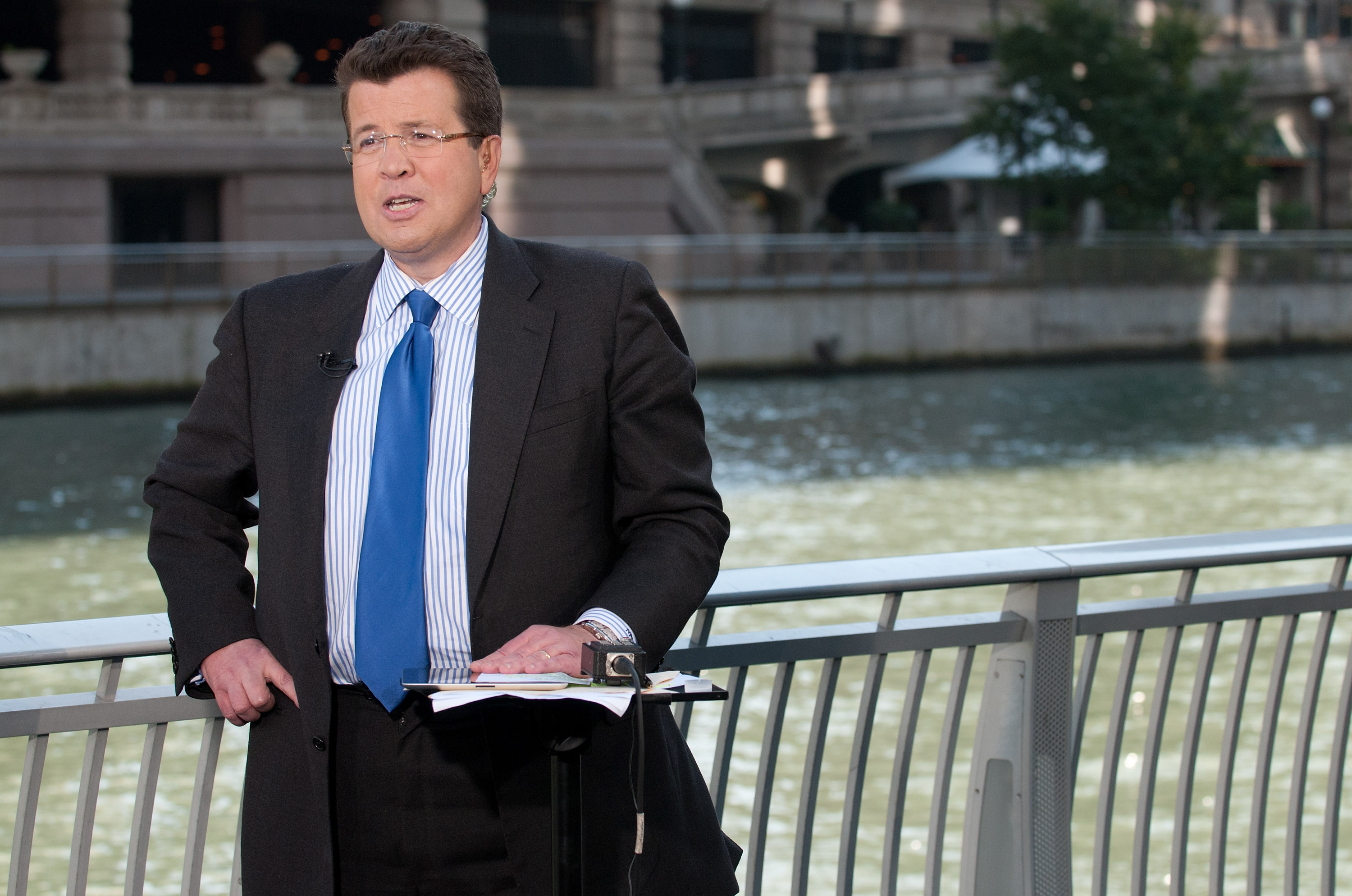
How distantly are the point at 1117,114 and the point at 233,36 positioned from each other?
74.0 ft

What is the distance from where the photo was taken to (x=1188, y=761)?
375cm

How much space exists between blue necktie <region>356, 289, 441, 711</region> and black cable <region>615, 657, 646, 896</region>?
390 mm

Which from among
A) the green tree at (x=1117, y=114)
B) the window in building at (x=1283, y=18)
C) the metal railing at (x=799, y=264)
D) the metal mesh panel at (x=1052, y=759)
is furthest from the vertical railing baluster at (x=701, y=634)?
the window in building at (x=1283, y=18)

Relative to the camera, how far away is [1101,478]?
61.8 ft

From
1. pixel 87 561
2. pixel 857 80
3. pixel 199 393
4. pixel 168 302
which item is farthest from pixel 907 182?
pixel 199 393

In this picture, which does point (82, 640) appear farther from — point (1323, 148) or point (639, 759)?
point (1323, 148)

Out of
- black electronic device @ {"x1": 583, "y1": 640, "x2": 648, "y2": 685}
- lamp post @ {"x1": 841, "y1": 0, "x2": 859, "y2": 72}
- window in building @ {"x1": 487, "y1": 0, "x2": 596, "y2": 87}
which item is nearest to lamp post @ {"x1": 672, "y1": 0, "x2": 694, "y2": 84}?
window in building @ {"x1": 487, "y1": 0, "x2": 596, "y2": 87}

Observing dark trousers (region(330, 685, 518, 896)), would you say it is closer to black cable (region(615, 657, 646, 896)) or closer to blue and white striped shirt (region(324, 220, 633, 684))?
blue and white striped shirt (region(324, 220, 633, 684))

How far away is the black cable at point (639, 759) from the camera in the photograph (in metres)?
2.26

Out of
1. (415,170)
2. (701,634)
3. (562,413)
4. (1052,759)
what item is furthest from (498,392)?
(1052,759)

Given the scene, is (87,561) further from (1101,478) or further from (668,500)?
(668,500)

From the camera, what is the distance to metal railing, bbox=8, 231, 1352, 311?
83.6 ft

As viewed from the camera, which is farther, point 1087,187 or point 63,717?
point 1087,187

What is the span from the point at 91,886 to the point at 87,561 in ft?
24.7
